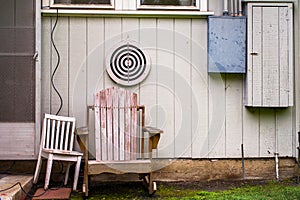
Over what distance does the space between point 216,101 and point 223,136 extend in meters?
0.36

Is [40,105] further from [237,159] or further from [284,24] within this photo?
[284,24]

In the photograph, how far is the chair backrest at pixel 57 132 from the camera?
3.65m

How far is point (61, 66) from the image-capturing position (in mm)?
3889

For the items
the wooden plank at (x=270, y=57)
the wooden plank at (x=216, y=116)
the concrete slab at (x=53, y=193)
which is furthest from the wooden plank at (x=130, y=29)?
the concrete slab at (x=53, y=193)

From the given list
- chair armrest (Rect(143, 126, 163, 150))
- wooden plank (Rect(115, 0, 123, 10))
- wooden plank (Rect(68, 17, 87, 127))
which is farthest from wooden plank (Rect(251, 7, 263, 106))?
wooden plank (Rect(68, 17, 87, 127))

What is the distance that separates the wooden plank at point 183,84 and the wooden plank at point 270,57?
0.72 meters

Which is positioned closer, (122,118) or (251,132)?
(122,118)

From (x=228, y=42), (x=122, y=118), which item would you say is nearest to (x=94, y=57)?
(x=122, y=118)

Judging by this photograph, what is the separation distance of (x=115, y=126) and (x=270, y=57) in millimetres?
1629

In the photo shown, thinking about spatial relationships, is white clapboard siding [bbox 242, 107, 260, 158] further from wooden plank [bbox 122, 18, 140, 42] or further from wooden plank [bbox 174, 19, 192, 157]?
wooden plank [bbox 122, 18, 140, 42]

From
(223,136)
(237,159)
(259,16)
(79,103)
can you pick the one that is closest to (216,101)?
(223,136)

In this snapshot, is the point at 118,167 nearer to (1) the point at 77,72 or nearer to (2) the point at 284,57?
(1) the point at 77,72

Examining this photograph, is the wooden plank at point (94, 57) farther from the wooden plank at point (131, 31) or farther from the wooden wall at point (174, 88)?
the wooden plank at point (131, 31)

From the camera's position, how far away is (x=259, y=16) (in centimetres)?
387
